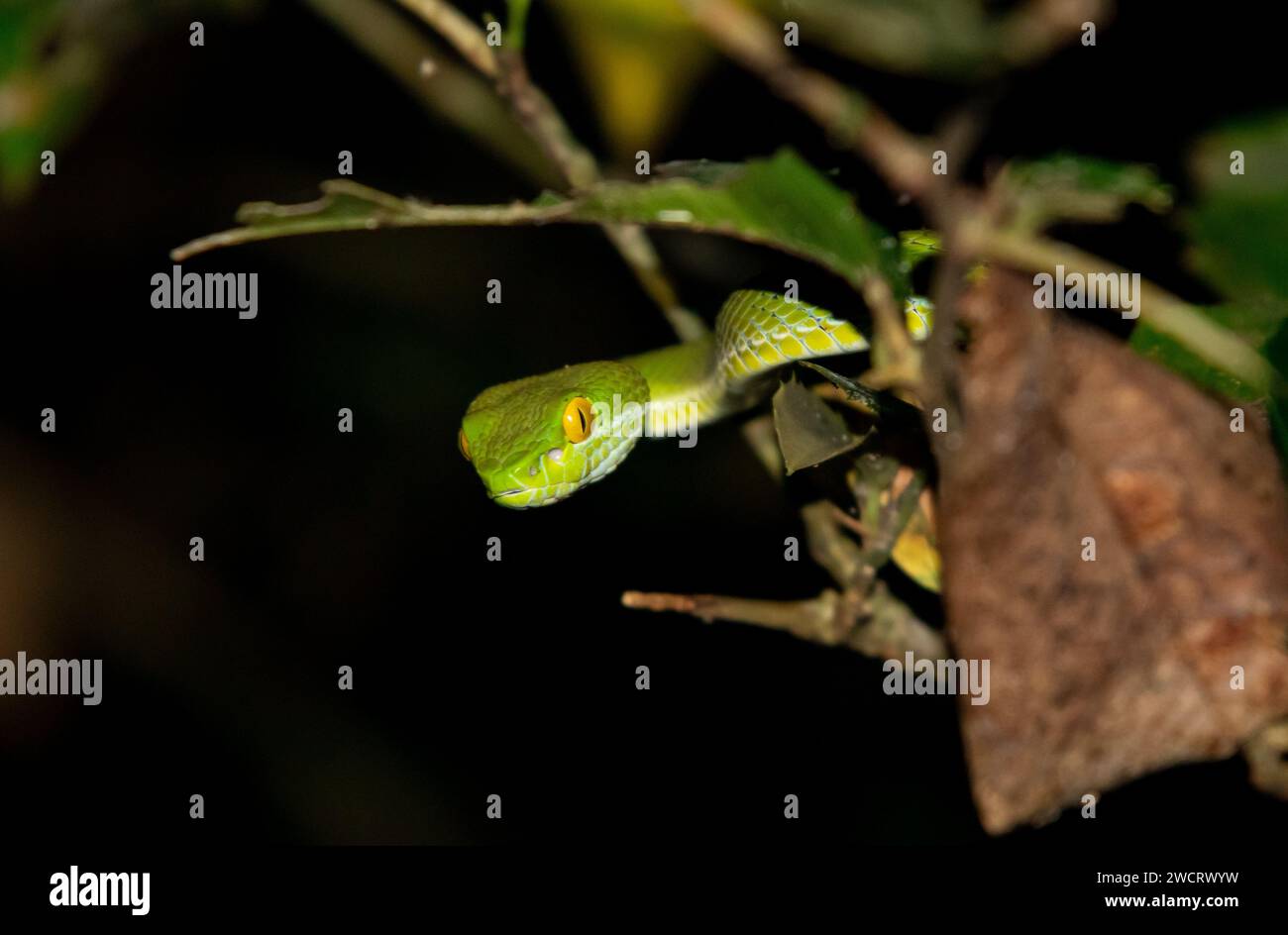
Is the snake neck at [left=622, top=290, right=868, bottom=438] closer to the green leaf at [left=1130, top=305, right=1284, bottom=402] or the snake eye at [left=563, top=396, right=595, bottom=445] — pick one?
the snake eye at [left=563, top=396, right=595, bottom=445]

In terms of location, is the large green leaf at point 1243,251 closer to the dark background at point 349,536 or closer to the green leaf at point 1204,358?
the green leaf at point 1204,358

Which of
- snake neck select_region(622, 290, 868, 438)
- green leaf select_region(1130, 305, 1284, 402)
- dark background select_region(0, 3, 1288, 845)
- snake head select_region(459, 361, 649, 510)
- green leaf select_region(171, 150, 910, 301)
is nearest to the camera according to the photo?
green leaf select_region(171, 150, 910, 301)

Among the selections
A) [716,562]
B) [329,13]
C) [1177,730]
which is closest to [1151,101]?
[1177,730]

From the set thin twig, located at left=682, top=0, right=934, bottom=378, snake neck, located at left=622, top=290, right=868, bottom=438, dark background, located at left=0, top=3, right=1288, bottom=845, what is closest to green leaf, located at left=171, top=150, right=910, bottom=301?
thin twig, located at left=682, top=0, right=934, bottom=378

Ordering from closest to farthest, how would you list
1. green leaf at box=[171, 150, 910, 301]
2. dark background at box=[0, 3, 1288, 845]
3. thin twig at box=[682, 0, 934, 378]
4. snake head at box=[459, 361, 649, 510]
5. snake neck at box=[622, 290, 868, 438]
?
thin twig at box=[682, 0, 934, 378], green leaf at box=[171, 150, 910, 301], snake neck at box=[622, 290, 868, 438], snake head at box=[459, 361, 649, 510], dark background at box=[0, 3, 1288, 845]

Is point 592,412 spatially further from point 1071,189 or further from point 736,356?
point 1071,189

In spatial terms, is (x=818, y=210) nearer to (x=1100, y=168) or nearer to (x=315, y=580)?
(x=1100, y=168)

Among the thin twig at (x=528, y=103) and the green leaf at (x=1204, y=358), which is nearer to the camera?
the green leaf at (x=1204, y=358)

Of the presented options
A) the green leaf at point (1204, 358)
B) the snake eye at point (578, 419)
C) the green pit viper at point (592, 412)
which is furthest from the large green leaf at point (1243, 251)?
the snake eye at point (578, 419)

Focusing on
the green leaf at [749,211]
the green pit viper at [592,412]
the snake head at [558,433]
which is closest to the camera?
the green leaf at [749,211]
